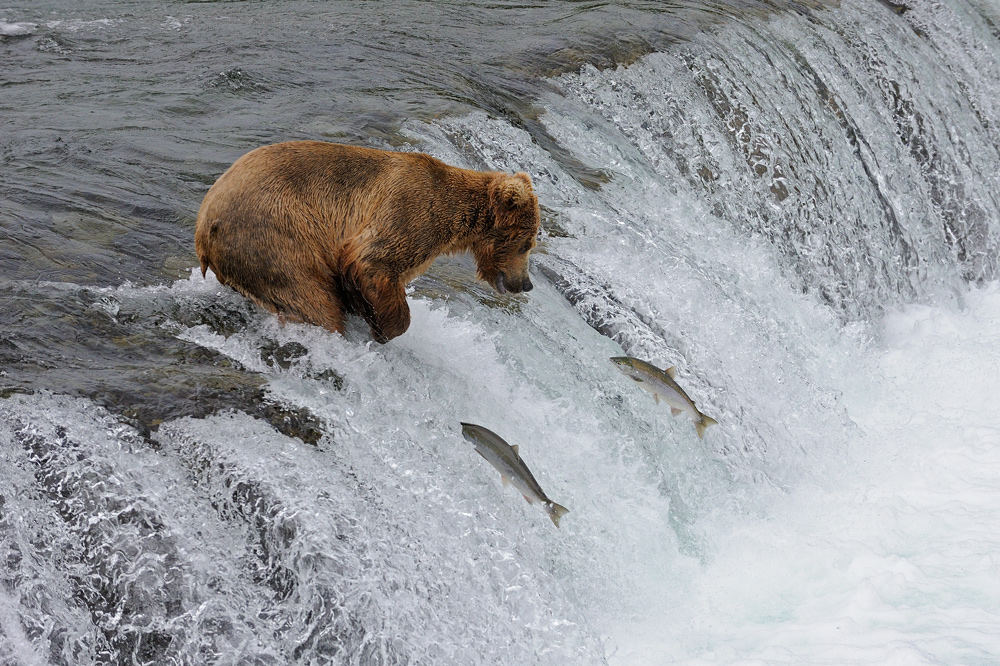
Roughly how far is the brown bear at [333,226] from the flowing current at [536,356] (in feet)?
0.67

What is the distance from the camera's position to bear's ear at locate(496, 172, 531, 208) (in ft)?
15.0

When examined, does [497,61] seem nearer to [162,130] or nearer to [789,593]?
[162,130]

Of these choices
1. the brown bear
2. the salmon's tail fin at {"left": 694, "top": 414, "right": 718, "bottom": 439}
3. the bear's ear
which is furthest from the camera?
the salmon's tail fin at {"left": 694, "top": 414, "right": 718, "bottom": 439}

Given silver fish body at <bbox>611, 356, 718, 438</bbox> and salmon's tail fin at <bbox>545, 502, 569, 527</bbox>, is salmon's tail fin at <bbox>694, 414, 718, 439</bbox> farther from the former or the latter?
salmon's tail fin at <bbox>545, 502, 569, 527</bbox>

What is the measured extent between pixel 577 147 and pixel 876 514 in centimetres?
319

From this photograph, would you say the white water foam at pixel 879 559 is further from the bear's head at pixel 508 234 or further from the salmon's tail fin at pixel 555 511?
the bear's head at pixel 508 234

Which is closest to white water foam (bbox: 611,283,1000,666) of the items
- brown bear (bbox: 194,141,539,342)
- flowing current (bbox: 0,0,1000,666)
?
flowing current (bbox: 0,0,1000,666)

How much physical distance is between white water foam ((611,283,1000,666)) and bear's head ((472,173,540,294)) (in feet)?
5.76

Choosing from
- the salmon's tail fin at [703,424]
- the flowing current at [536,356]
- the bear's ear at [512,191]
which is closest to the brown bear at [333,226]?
the bear's ear at [512,191]

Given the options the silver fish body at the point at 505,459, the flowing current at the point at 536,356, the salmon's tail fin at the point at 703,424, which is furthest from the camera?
the salmon's tail fin at the point at 703,424

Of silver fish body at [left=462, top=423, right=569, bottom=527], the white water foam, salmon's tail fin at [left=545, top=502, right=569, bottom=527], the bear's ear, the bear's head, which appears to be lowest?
the white water foam

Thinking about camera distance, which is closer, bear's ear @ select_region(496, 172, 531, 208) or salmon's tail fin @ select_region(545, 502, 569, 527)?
salmon's tail fin @ select_region(545, 502, 569, 527)

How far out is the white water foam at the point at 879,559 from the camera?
4594 millimetres

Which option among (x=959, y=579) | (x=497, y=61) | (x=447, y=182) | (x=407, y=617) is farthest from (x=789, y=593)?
(x=497, y=61)
